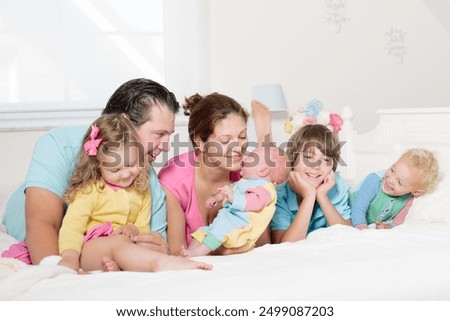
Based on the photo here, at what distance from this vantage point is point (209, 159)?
217cm

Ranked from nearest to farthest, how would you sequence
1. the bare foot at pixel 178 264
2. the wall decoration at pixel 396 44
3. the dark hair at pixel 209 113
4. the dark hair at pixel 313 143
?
1. the bare foot at pixel 178 264
2. the dark hair at pixel 209 113
3. the dark hair at pixel 313 143
4. the wall decoration at pixel 396 44

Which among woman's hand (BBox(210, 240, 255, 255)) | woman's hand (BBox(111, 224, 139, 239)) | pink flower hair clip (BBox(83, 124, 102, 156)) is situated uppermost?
pink flower hair clip (BBox(83, 124, 102, 156))

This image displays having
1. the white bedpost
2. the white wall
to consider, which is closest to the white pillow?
the white bedpost

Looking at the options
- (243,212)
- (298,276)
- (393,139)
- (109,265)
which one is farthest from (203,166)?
(393,139)

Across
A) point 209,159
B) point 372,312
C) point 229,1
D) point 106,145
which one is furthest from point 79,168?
point 229,1

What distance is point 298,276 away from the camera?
1479 millimetres

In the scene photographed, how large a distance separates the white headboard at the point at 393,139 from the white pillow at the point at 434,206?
0.60ft

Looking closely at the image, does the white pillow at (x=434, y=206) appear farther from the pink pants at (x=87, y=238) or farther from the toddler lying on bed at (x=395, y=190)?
the pink pants at (x=87, y=238)

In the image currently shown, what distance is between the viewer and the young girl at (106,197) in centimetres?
175

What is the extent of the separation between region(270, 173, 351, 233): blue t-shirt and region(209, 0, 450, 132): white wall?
5.95ft

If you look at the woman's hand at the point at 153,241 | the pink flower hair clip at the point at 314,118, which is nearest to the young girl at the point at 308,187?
the woman's hand at the point at 153,241

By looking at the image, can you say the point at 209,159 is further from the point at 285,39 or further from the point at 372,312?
the point at 285,39

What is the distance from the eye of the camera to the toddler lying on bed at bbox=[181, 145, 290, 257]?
6.41 feet

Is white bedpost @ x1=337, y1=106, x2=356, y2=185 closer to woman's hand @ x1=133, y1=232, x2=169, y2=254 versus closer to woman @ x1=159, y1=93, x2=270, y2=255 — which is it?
woman @ x1=159, y1=93, x2=270, y2=255
